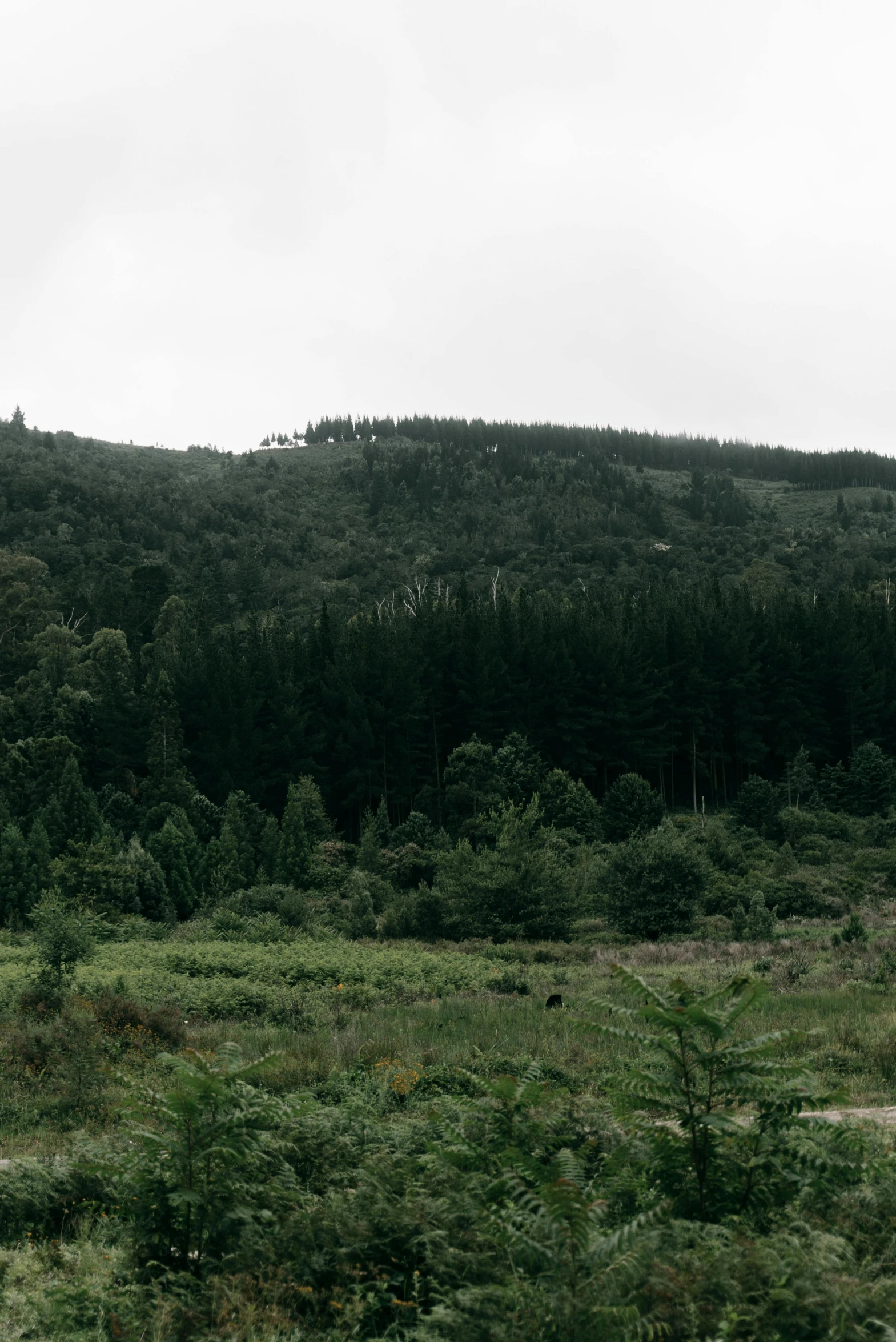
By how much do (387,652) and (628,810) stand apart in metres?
18.8

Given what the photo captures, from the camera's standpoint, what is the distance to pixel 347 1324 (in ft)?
18.7

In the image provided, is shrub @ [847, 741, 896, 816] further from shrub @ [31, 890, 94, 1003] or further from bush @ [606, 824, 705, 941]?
shrub @ [31, 890, 94, 1003]

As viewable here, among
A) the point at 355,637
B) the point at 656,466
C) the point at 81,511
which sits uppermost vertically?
the point at 656,466

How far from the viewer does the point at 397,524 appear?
440 feet

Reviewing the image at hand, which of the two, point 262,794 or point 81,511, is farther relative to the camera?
point 81,511

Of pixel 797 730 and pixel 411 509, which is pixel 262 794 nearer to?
pixel 797 730

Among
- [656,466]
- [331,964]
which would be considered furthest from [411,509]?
[331,964]

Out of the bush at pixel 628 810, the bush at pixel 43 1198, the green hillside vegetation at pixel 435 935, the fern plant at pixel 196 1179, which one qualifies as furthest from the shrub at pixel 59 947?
the bush at pixel 628 810

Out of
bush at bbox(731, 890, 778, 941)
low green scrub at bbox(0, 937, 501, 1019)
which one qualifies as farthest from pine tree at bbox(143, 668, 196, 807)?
bush at bbox(731, 890, 778, 941)

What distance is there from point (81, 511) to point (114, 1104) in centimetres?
10372

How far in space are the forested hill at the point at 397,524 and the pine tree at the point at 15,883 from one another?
3583cm

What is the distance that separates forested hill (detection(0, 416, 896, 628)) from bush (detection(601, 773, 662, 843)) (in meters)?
38.7

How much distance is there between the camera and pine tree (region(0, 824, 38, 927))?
37.8m

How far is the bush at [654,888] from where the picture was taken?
3247 centimetres
